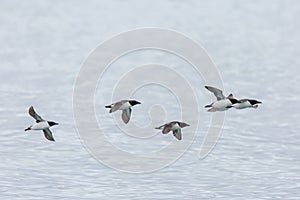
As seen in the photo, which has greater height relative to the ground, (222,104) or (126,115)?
(222,104)

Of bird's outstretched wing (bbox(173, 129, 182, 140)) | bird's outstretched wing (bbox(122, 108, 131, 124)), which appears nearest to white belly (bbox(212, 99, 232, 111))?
bird's outstretched wing (bbox(173, 129, 182, 140))

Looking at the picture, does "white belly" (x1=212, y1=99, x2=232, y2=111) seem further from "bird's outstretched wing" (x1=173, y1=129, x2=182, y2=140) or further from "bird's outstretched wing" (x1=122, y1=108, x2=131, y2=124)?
"bird's outstretched wing" (x1=122, y1=108, x2=131, y2=124)

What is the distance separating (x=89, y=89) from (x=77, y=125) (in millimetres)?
2192

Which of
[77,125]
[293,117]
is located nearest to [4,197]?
[77,125]

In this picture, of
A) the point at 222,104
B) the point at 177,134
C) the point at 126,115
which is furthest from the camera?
the point at 177,134

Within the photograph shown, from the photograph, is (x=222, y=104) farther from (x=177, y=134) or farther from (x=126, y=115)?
(x=126, y=115)

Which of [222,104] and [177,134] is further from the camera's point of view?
[177,134]

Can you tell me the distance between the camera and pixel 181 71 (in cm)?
3712

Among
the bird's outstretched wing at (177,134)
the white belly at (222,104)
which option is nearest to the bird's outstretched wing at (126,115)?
the bird's outstretched wing at (177,134)

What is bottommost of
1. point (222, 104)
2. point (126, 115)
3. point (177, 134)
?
point (177, 134)

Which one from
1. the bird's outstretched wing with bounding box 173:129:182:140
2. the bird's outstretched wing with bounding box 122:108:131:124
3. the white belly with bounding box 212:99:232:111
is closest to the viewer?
the white belly with bounding box 212:99:232:111

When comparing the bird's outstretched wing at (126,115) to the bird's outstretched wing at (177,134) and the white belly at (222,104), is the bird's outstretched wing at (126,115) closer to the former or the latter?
the bird's outstretched wing at (177,134)

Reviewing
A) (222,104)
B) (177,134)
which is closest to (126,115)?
(177,134)

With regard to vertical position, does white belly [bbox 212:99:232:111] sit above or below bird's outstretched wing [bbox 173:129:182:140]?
above
